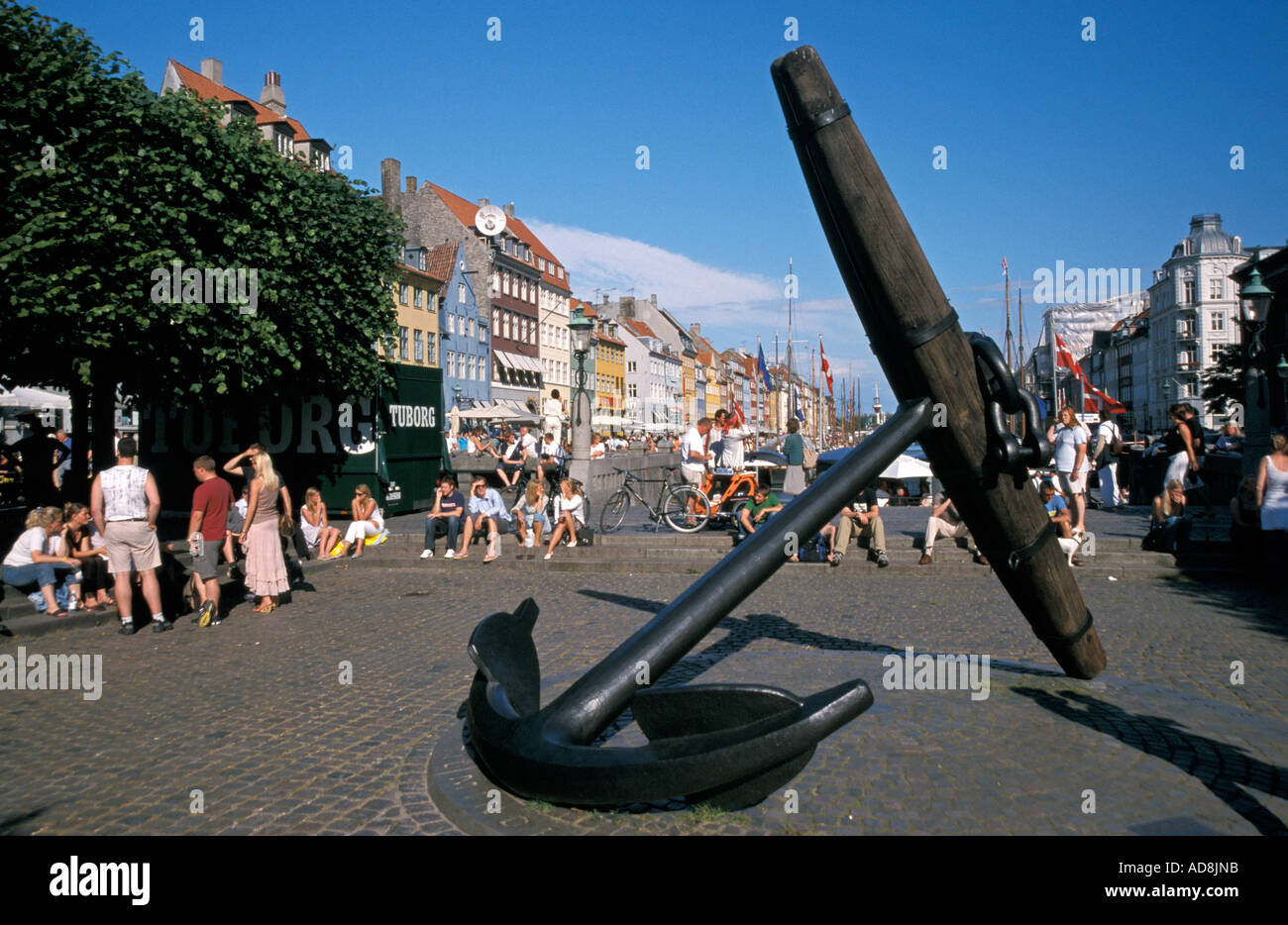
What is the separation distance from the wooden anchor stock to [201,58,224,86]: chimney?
48.9m

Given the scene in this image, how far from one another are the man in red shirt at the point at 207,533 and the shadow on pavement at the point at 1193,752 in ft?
26.1

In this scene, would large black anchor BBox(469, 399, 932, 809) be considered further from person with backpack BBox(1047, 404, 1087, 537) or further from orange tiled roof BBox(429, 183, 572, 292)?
orange tiled roof BBox(429, 183, 572, 292)

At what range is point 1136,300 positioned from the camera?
375 ft

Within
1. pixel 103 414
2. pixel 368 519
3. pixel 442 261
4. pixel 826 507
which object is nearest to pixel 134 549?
pixel 368 519

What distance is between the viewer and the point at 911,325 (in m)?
3.35

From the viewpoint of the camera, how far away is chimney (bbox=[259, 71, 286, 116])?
158 ft

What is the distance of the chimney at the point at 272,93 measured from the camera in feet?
158

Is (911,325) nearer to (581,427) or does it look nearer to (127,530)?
(127,530)

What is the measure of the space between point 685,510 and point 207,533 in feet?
26.7

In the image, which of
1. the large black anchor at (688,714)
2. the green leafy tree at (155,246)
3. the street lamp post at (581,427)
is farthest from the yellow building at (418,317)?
the large black anchor at (688,714)

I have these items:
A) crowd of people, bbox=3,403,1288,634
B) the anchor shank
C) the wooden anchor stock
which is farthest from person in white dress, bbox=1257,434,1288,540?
the anchor shank
